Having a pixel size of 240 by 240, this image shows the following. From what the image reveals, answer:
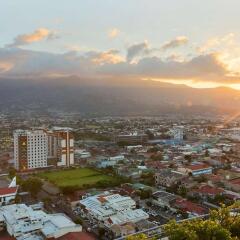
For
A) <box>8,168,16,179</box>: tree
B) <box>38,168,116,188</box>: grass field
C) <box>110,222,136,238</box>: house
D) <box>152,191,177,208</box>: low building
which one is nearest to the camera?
<box>110,222,136,238</box>: house

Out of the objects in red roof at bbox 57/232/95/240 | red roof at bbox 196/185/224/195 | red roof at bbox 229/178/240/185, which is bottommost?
red roof at bbox 57/232/95/240

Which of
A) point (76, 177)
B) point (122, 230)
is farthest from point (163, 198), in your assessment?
point (76, 177)

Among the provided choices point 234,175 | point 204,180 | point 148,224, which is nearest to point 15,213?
point 148,224

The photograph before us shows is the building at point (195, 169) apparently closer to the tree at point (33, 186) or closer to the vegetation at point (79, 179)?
the vegetation at point (79, 179)

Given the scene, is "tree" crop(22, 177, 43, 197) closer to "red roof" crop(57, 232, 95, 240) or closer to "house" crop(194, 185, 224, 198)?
"red roof" crop(57, 232, 95, 240)

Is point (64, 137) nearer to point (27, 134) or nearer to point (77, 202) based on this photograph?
point (27, 134)

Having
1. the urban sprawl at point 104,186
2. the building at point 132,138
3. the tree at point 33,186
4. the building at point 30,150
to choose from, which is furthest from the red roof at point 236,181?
the building at point 132,138

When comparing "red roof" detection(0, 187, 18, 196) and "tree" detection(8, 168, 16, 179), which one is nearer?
"red roof" detection(0, 187, 18, 196)

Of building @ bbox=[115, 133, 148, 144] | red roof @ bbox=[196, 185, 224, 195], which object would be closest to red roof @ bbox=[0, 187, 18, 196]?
red roof @ bbox=[196, 185, 224, 195]
